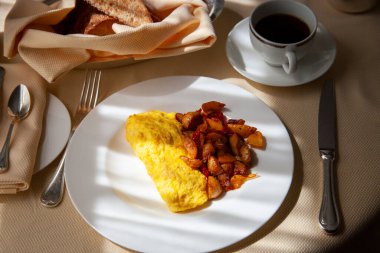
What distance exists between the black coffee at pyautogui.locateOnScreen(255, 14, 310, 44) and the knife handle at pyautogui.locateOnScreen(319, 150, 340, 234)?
1.06ft

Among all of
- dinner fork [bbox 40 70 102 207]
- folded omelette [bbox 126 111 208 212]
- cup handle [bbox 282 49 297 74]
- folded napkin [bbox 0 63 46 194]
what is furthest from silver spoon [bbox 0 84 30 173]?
cup handle [bbox 282 49 297 74]

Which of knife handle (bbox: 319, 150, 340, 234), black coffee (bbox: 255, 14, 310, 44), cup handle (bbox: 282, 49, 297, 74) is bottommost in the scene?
knife handle (bbox: 319, 150, 340, 234)

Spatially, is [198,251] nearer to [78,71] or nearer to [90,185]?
[90,185]

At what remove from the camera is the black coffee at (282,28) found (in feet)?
3.61

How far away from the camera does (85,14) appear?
115 centimetres

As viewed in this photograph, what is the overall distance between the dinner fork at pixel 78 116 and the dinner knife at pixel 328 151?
535 millimetres

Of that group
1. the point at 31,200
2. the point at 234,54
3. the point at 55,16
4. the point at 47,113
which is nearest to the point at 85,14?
the point at 55,16

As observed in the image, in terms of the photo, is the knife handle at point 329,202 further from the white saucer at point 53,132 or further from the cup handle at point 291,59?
the white saucer at point 53,132

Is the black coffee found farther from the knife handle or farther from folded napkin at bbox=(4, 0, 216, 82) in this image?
the knife handle

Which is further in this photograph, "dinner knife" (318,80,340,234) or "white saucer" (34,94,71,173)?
"white saucer" (34,94,71,173)

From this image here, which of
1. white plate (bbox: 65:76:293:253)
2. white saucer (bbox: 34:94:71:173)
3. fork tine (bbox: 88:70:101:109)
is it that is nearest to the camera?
white plate (bbox: 65:76:293:253)

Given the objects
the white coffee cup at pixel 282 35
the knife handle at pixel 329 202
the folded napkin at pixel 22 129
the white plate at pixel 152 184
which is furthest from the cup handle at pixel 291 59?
the folded napkin at pixel 22 129

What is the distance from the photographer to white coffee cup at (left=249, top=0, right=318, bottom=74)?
1.05 m

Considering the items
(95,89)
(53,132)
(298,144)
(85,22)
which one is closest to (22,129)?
(53,132)
